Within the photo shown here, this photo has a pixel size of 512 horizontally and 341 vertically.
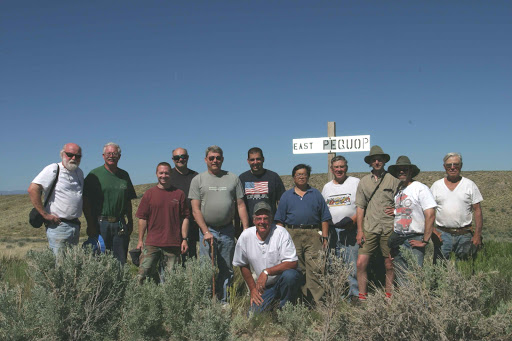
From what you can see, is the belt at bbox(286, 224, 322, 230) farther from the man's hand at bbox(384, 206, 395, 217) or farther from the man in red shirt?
the man in red shirt

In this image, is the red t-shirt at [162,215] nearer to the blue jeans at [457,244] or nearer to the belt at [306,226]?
the belt at [306,226]

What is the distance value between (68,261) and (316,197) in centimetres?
309

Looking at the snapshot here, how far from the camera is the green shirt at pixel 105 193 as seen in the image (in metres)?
5.23

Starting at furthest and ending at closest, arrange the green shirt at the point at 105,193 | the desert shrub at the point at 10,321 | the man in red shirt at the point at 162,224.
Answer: the green shirt at the point at 105,193 < the man in red shirt at the point at 162,224 < the desert shrub at the point at 10,321

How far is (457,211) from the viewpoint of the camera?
5.27 m

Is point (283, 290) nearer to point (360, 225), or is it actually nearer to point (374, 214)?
point (360, 225)

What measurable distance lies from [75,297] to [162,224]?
1563mm

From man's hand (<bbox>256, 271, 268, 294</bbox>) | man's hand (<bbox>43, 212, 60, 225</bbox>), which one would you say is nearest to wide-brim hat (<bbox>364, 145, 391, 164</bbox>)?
man's hand (<bbox>256, 271, 268, 294</bbox>)

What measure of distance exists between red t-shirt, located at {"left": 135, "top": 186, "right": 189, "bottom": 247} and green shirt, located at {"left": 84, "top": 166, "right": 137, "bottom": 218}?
1.06 ft

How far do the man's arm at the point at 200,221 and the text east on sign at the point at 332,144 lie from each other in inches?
96.1

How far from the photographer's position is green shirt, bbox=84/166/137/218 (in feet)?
17.2

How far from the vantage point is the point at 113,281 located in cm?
396

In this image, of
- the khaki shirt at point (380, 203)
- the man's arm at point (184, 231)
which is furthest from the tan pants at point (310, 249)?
the man's arm at point (184, 231)

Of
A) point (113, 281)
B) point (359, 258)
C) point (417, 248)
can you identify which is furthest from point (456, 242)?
point (113, 281)
